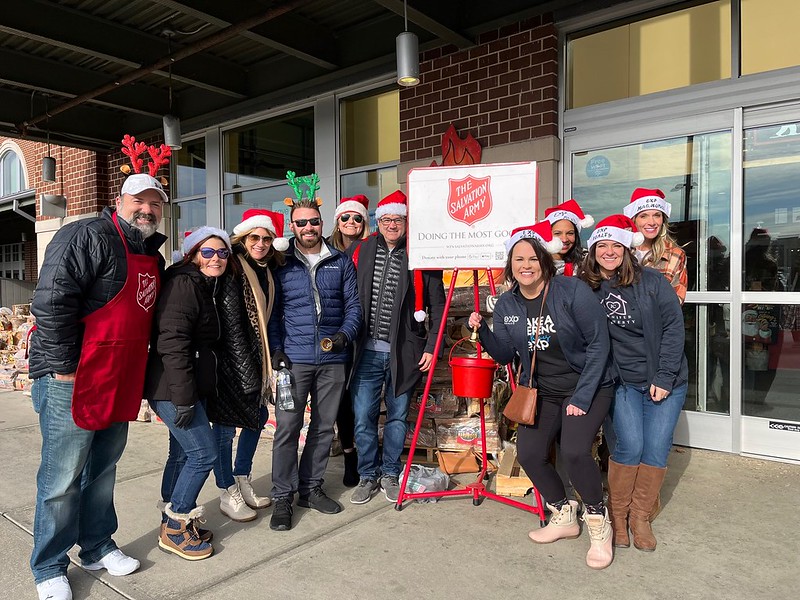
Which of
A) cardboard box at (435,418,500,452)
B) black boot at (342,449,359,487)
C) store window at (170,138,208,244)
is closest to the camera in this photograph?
black boot at (342,449,359,487)

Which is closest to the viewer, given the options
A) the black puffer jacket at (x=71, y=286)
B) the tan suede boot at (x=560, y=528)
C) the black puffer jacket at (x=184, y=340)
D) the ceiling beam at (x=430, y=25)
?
the black puffer jacket at (x=71, y=286)

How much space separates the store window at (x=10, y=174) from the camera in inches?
569

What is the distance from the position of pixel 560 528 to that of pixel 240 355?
2.01 metres

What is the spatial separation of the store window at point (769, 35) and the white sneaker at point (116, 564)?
537 centimetres

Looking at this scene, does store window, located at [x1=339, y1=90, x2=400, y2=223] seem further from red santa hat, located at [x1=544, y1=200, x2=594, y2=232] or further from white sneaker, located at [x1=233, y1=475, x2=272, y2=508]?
white sneaker, located at [x1=233, y1=475, x2=272, y2=508]

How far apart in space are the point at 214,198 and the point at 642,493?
23.9 feet

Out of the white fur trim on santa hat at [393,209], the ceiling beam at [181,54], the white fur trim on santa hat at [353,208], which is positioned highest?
the ceiling beam at [181,54]

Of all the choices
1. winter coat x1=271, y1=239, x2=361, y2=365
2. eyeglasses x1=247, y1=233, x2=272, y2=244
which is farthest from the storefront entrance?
eyeglasses x1=247, y1=233, x2=272, y2=244

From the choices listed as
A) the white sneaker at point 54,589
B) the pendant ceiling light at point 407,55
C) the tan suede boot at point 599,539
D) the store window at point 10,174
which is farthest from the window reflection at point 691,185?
the store window at point 10,174

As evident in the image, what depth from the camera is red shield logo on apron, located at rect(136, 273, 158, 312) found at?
2775 millimetres

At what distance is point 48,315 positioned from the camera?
8.17 feet

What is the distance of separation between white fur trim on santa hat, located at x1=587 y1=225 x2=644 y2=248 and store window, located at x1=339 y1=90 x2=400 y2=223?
12.5 ft

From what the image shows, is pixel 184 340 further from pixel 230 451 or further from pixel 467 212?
pixel 467 212

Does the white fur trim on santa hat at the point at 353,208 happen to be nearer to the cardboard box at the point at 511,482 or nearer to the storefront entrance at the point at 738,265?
the cardboard box at the point at 511,482
